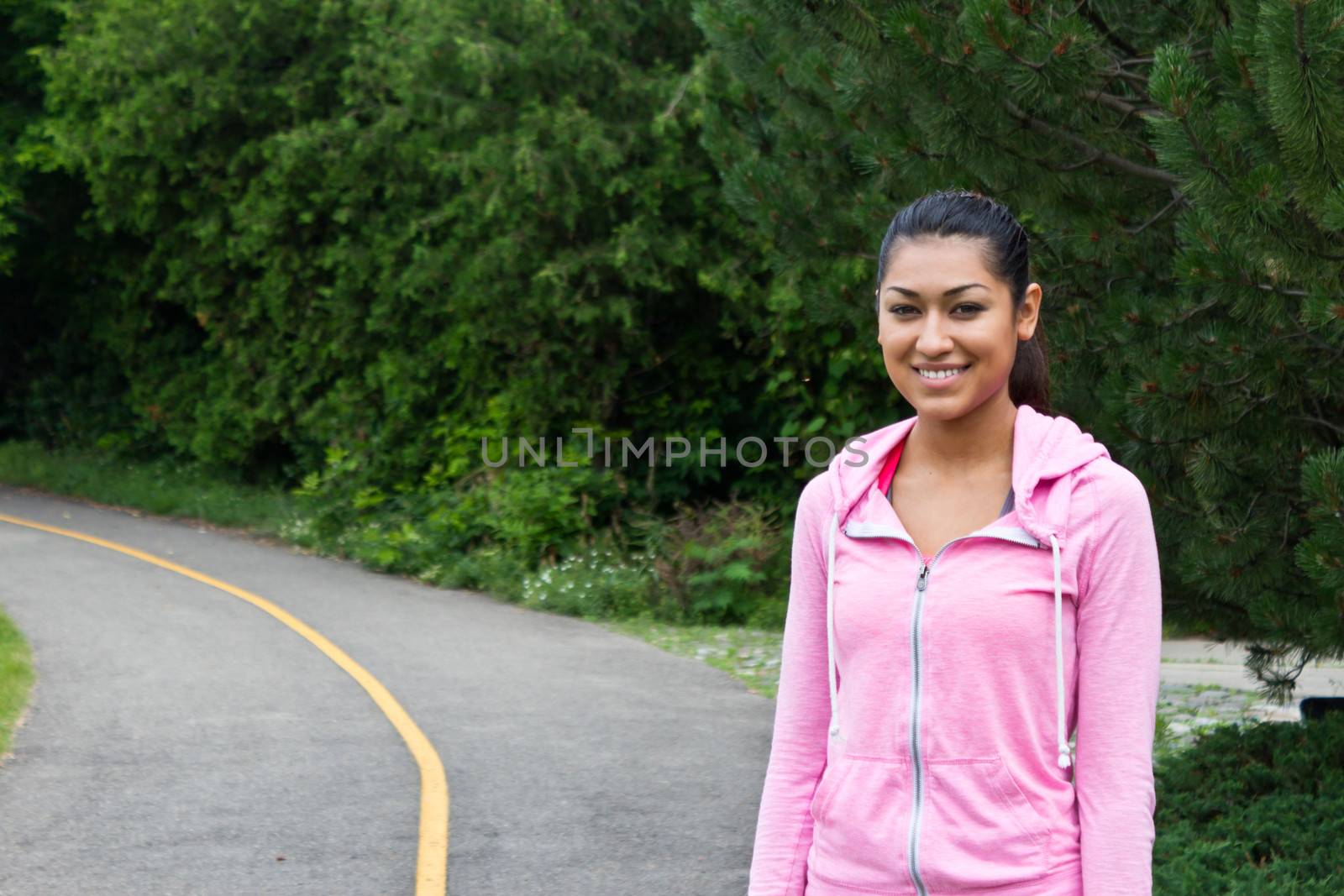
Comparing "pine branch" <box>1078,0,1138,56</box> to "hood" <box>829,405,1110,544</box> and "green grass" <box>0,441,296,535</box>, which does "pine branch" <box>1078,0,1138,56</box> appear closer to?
"hood" <box>829,405,1110,544</box>

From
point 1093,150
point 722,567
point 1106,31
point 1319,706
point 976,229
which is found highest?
point 1106,31

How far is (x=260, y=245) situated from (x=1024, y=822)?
61.4ft

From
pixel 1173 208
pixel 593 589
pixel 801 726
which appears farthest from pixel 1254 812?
pixel 593 589

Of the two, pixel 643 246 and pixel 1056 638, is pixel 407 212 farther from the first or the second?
pixel 1056 638

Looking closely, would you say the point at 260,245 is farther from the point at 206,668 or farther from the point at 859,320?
the point at 859,320

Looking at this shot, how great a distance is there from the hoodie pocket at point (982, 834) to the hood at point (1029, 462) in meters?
0.36

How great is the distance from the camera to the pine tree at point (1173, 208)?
4.81 m

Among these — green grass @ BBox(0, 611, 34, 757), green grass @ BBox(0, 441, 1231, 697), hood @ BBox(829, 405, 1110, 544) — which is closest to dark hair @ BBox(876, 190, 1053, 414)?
hood @ BBox(829, 405, 1110, 544)

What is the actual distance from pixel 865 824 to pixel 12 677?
27.8 ft

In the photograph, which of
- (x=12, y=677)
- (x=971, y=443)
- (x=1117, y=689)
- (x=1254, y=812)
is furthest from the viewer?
(x=12, y=677)

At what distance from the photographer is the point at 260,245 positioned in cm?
1981

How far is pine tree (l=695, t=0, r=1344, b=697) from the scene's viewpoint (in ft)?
15.8

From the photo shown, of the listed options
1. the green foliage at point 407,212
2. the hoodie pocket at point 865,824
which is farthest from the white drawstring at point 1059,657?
the green foliage at point 407,212

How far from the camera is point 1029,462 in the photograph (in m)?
2.39
